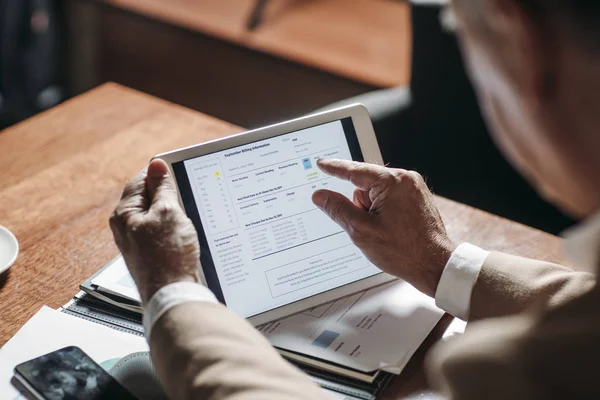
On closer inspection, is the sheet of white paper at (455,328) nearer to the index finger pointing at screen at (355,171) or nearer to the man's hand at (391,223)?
the man's hand at (391,223)

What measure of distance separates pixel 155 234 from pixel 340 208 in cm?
26

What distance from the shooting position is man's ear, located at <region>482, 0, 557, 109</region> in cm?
58

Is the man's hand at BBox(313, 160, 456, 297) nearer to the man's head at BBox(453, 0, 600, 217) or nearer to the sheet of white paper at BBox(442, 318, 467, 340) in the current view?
the sheet of white paper at BBox(442, 318, 467, 340)

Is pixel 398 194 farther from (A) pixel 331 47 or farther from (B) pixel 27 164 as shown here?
(A) pixel 331 47

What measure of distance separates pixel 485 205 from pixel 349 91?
650mm

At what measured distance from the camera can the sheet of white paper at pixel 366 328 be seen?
933mm

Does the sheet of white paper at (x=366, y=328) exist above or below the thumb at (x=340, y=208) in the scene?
below

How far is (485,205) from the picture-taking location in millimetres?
1850

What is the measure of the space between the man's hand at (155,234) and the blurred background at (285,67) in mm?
977

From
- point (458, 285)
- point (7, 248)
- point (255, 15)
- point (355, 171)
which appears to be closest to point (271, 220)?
point (355, 171)

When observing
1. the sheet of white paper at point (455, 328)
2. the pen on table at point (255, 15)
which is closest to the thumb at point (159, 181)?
the sheet of white paper at point (455, 328)

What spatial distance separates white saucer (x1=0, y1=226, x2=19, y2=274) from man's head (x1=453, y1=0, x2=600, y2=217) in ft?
2.38

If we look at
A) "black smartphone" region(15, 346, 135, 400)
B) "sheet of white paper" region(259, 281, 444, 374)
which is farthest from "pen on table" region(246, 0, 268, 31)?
"black smartphone" region(15, 346, 135, 400)

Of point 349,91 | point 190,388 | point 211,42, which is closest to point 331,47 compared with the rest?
point 349,91
